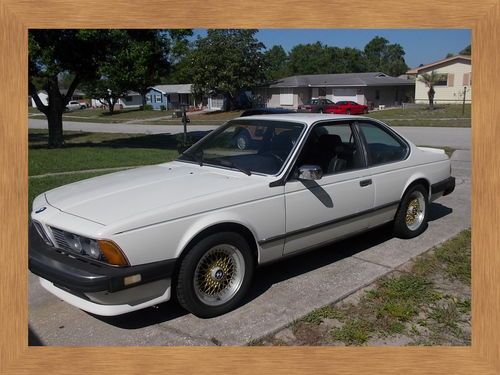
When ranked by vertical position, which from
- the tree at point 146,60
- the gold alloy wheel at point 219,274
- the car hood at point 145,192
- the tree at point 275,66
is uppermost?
the tree at point 275,66

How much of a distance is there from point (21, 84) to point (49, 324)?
80.6 inches

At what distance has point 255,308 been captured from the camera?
3723 millimetres

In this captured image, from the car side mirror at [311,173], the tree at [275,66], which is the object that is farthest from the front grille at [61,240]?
the tree at [275,66]

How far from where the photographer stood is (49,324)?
3525 millimetres

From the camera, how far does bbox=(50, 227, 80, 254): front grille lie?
3.26m

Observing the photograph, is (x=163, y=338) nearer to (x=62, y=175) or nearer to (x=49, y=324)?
(x=49, y=324)

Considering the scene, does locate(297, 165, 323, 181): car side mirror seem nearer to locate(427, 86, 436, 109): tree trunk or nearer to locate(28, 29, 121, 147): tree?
locate(28, 29, 121, 147): tree

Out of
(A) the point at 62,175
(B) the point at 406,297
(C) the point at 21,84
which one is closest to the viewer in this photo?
(C) the point at 21,84

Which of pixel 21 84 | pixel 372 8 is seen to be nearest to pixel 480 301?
pixel 372 8

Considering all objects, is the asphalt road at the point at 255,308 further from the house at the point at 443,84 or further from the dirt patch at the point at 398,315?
the house at the point at 443,84

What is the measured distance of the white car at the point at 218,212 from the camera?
3107 mm

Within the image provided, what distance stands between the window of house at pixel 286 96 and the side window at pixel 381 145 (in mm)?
38877

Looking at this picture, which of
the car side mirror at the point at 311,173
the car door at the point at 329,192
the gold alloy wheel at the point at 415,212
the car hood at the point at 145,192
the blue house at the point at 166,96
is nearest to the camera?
the car hood at the point at 145,192

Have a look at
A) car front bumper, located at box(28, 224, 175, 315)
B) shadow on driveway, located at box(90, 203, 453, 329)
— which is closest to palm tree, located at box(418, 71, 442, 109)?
shadow on driveway, located at box(90, 203, 453, 329)
